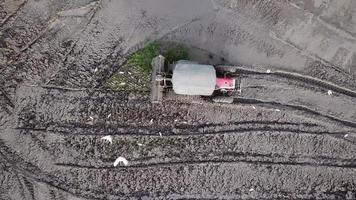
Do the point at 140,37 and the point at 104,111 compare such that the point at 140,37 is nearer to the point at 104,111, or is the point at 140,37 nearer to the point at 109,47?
the point at 109,47

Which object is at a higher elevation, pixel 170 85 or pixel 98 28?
pixel 98 28

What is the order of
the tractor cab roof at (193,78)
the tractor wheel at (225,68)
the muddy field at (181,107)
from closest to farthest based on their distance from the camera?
1. the tractor cab roof at (193,78)
2. the tractor wheel at (225,68)
3. the muddy field at (181,107)

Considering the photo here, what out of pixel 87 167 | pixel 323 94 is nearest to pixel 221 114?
pixel 323 94

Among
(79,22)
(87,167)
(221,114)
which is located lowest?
(87,167)

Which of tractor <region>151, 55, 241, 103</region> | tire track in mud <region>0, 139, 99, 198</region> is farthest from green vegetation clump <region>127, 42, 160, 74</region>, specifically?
tire track in mud <region>0, 139, 99, 198</region>

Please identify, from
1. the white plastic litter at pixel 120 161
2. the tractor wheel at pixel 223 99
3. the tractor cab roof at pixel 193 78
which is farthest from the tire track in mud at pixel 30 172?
the tractor wheel at pixel 223 99

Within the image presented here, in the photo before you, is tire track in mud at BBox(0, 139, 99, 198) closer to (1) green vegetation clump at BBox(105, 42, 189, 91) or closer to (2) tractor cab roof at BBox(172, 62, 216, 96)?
(1) green vegetation clump at BBox(105, 42, 189, 91)

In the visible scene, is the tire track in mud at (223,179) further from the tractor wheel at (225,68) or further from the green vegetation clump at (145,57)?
the green vegetation clump at (145,57)
